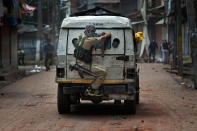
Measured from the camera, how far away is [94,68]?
33.2 ft

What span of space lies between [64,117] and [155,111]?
7.54 feet

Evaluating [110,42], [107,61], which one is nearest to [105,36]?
[110,42]

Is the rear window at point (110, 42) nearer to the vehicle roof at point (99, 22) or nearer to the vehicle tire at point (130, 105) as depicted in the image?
the vehicle roof at point (99, 22)

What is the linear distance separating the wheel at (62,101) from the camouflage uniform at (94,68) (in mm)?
704

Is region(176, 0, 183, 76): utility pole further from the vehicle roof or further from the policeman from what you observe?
the policeman

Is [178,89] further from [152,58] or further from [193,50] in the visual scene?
[152,58]

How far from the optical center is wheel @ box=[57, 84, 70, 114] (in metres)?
10.4

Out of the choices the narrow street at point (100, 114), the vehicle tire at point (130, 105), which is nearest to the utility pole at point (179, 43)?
the narrow street at point (100, 114)

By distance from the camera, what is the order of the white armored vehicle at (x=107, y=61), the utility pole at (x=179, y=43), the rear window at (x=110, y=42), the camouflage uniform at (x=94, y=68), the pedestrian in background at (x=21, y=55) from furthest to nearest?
the pedestrian in background at (x=21, y=55) → the utility pole at (x=179, y=43) → the rear window at (x=110, y=42) → the white armored vehicle at (x=107, y=61) → the camouflage uniform at (x=94, y=68)

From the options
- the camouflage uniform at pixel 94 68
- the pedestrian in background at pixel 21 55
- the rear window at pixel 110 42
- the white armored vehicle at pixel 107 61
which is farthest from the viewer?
the pedestrian in background at pixel 21 55

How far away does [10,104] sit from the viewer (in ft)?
42.1

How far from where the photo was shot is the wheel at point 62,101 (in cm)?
1045

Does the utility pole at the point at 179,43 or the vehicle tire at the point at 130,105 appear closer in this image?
the vehicle tire at the point at 130,105

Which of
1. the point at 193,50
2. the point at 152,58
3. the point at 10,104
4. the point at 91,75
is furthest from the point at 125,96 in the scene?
the point at 152,58
